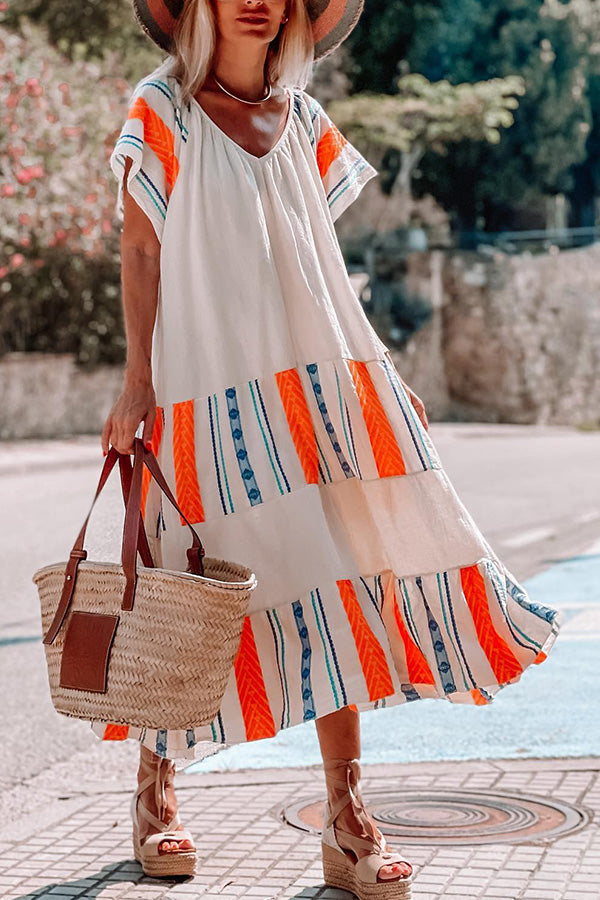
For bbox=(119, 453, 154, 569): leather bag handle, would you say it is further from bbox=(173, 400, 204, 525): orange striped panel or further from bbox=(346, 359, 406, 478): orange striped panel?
bbox=(346, 359, 406, 478): orange striped panel

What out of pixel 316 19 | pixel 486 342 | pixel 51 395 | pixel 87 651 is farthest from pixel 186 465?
pixel 486 342

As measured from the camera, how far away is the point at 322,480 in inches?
132

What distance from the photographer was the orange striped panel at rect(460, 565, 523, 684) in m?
3.24

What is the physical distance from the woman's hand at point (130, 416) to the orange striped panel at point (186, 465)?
61 millimetres

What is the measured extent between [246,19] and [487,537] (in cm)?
752

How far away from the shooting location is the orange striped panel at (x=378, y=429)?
332cm

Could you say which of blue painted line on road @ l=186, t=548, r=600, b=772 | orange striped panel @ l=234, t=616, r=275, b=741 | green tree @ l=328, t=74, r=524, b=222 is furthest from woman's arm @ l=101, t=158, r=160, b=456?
green tree @ l=328, t=74, r=524, b=222

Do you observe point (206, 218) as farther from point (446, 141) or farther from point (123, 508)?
point (446, 141)

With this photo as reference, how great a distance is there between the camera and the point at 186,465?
328cm

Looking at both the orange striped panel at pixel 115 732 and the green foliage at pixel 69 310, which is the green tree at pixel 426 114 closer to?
the green foliage at pixel 69 310

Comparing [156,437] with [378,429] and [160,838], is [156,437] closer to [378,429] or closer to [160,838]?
[378,429]

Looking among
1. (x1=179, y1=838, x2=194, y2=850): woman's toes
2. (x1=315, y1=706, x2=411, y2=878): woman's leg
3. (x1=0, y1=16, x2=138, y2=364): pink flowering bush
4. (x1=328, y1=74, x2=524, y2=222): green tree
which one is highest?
(x1=328, y1=74, x2=524, y2=222): green tree

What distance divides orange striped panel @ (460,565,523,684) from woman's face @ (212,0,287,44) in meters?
1.34

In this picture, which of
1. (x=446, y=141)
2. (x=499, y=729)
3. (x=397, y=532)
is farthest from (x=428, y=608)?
(x=446, y=141)
